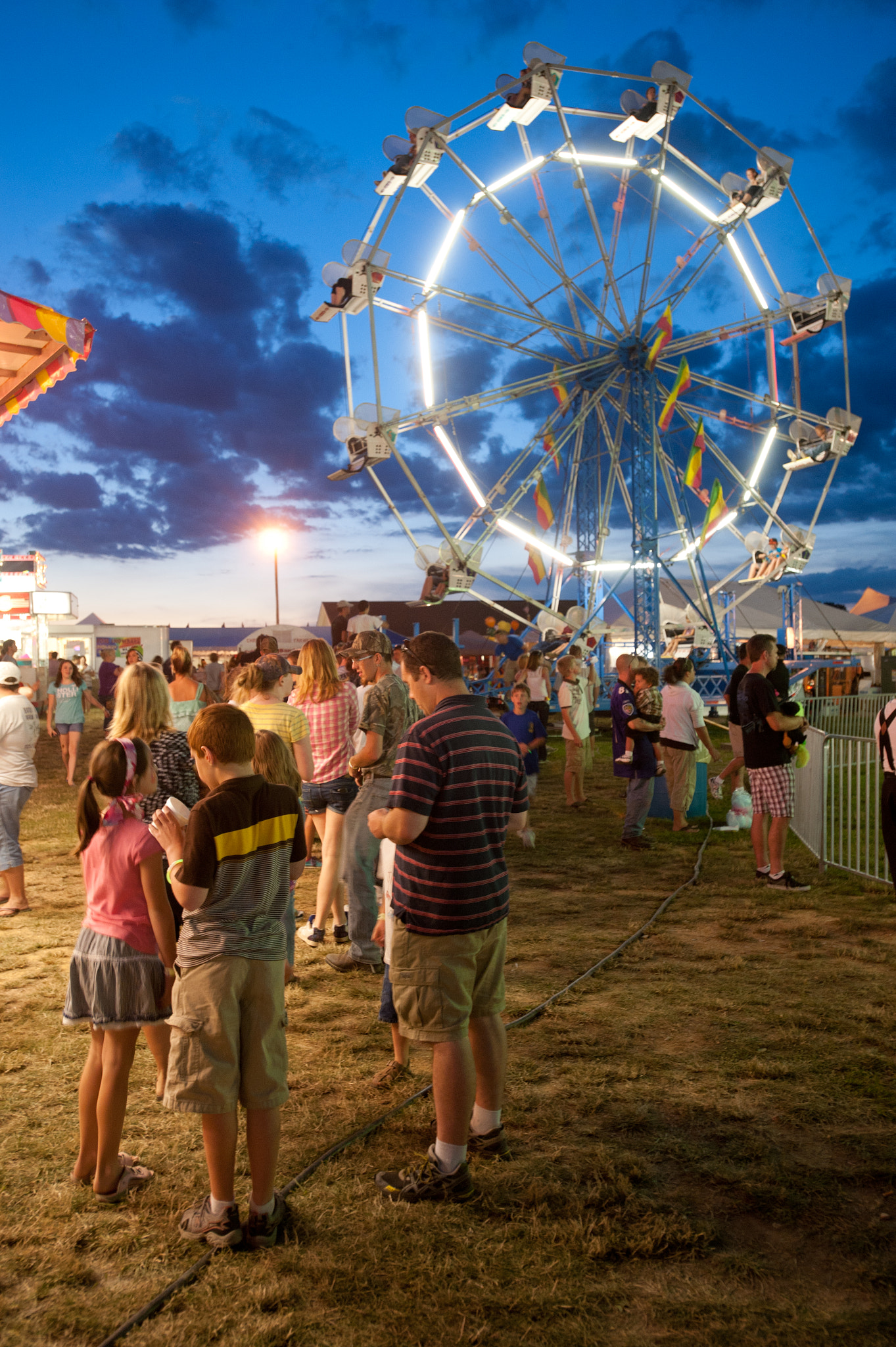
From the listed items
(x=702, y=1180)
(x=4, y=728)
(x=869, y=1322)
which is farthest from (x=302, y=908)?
(x=869, y=1322)

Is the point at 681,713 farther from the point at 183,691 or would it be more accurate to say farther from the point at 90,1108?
the point at 90,1108

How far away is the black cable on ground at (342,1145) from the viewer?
6.97 ft

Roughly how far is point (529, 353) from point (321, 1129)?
16478mm

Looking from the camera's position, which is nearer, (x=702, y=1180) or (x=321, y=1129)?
Result: (x=702, y=1180)

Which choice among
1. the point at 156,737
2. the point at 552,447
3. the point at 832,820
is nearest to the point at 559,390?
the point at 552,447

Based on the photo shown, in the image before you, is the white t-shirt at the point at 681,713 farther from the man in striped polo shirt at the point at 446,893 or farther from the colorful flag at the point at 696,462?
the colorful flag at the point at 696,462

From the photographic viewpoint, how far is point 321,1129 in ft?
10.1

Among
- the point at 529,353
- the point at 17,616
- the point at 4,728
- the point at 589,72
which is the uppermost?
the point at 589,72

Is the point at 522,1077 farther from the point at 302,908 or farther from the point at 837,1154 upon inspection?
the point at 302,908

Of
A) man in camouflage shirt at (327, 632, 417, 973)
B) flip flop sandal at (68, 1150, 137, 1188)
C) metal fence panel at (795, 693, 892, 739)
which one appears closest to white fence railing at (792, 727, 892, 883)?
man in camouflage shirt at (327, 632, 417, 973)

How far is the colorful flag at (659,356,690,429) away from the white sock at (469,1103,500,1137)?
1477cm

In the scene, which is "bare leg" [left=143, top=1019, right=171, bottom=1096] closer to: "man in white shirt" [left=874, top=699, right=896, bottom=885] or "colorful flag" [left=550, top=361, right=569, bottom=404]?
"man in white shirt" [left=874, top=699, right=896, bottom=885]

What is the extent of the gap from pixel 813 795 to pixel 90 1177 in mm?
6082

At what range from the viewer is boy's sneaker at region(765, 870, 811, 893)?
6.12m
